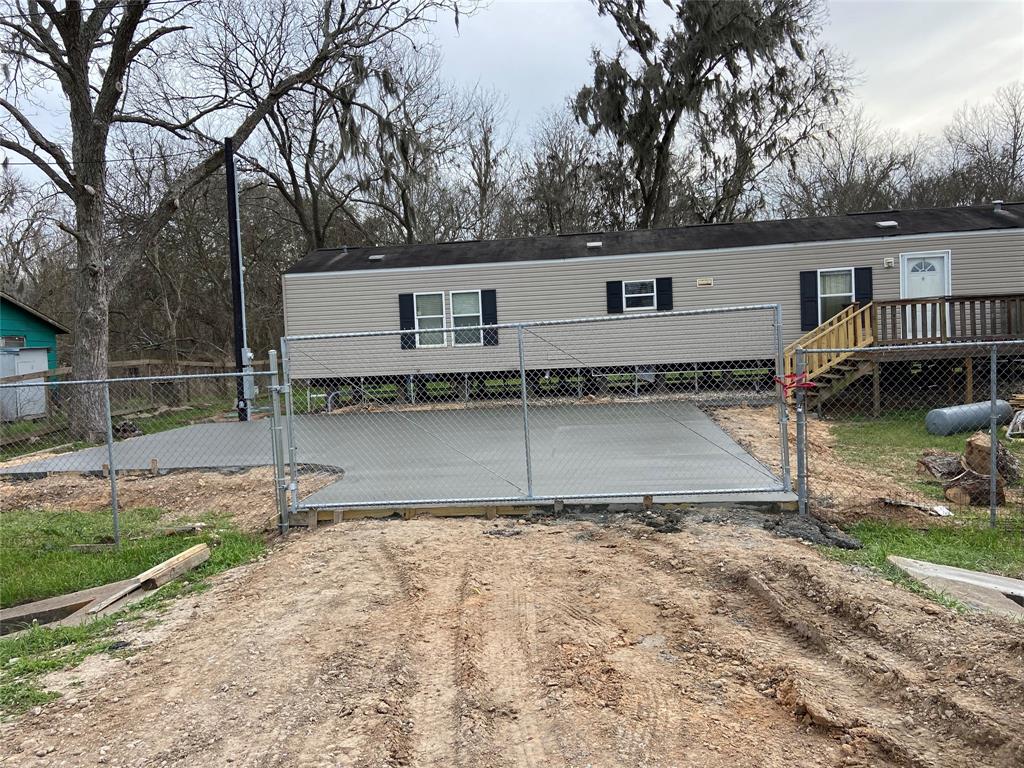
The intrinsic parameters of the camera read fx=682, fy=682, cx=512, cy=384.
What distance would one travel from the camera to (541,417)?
549 inches

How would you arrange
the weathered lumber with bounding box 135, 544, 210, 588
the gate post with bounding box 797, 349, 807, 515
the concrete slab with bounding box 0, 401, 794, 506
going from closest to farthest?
the weathered lumber with bounding box 135, 544, 210, 588
the gate post with bounding box 797, 349, 807, 515
the concrete slab with bounding box 0, 401, 794, 506

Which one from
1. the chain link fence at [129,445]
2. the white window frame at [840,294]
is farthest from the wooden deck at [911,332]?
the chain link fence at [129,445]

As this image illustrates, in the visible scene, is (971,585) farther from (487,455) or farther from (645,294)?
(645,294)

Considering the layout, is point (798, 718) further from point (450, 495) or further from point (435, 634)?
point (450, 495)

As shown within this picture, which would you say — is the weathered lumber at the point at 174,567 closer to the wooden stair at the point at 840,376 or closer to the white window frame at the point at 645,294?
Answer: the wooden stair at the point at 840,376

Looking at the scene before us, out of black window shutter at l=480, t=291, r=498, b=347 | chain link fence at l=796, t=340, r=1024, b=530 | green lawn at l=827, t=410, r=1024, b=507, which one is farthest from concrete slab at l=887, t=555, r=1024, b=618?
black window shutter at l=480, t=291, r=498, b=347

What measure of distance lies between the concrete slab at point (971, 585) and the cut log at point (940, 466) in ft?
9.78

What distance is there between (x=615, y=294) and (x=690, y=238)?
2.41m

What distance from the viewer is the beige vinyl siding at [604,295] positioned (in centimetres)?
1553

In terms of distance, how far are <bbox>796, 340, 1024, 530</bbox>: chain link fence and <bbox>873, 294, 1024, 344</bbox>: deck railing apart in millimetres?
429

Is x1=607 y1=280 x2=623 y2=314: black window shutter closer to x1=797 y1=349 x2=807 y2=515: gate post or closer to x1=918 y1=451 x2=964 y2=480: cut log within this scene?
x1=918 y1=451 x2=964 y2=480: cut log

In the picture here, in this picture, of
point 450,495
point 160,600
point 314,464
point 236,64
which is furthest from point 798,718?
point 236,64

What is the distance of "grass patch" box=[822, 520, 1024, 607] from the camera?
4492mm

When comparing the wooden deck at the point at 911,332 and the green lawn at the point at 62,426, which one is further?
the green lawn at the point at 62,426
